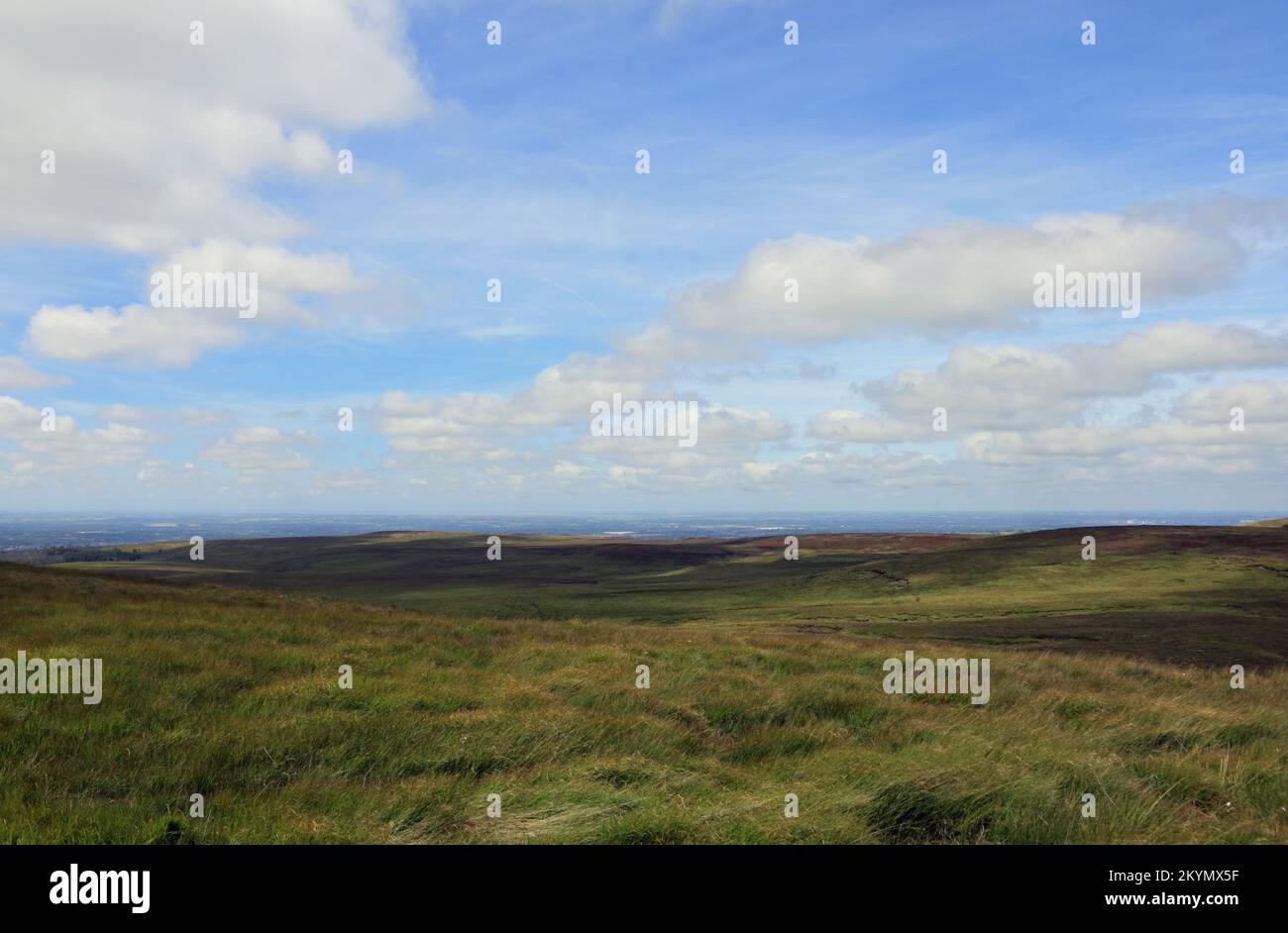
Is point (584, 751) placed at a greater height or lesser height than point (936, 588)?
greater

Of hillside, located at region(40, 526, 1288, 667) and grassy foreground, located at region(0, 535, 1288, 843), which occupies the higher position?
grassy foreground, located at region(0, 535, 1288, 843)

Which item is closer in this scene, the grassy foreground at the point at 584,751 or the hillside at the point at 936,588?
the grassy foreground at the point at 584,751

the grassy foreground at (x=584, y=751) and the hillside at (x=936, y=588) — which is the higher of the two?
the grassy foreground at (x=584, y=751)

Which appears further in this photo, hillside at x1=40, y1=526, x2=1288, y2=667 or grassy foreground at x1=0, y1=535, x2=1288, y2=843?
hillside at x1=40, y1=526, x2=1288, y2=667

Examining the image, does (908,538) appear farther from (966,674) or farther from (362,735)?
(362,735)

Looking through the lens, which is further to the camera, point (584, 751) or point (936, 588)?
point (936, 588)

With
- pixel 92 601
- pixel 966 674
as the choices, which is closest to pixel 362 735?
pixel 966 674
